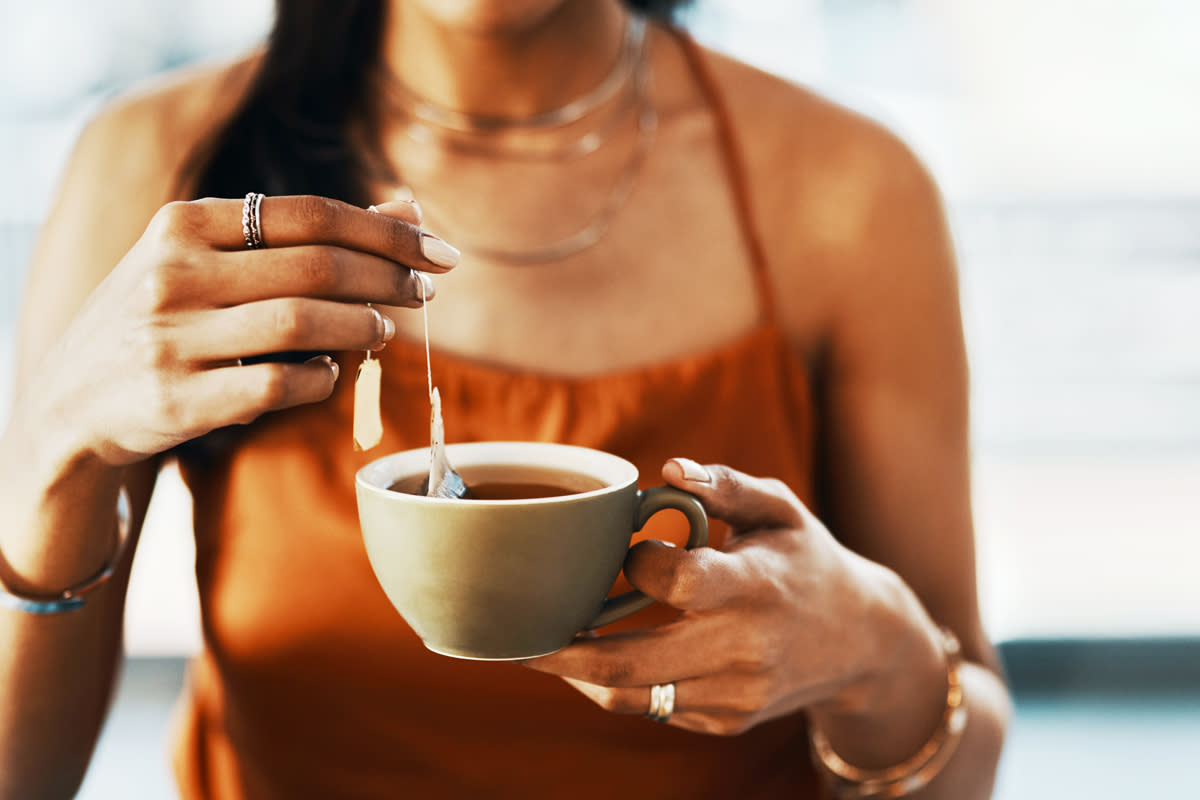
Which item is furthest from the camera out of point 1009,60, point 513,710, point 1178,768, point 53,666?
point 1009,60

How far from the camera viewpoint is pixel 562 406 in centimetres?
80

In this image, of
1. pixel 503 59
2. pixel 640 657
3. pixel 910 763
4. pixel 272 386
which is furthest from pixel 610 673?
pixel 503 59

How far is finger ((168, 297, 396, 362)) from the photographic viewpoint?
1.40 ft

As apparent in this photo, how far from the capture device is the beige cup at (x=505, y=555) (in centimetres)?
45

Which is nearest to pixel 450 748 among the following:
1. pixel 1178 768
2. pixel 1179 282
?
pixel 1178 768

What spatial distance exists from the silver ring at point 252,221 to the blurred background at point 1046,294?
→ 56.8 inches

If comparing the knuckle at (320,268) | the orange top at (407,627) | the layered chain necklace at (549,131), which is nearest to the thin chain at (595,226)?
the layered chain necklace at (549,131)

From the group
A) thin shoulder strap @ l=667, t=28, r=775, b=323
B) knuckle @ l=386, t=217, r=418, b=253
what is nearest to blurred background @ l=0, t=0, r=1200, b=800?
thin shoulder strap @ l=667, t=28, r=775, b=323

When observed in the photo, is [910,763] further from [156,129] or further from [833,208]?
[156,129]

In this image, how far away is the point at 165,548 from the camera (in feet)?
7.47

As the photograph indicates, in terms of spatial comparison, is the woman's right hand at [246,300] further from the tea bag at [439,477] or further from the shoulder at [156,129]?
the shoulder at [156,129]

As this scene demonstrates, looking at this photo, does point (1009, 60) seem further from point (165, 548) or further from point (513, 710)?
point (165, 548)

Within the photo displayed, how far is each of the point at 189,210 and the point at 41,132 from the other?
181 cm

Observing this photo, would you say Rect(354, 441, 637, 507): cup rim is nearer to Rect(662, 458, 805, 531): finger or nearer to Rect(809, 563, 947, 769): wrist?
Rect(662, 458, 805, 531): finger
